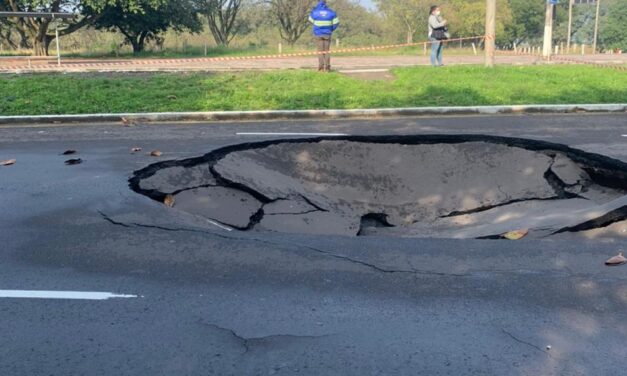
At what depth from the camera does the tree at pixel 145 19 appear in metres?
34.5

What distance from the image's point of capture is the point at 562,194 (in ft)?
25.2

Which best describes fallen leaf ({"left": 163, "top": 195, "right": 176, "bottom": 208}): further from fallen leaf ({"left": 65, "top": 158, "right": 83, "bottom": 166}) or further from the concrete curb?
the concrete curb

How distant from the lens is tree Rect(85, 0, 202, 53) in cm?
3453

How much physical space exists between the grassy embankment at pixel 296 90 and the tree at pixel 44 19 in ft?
53.9

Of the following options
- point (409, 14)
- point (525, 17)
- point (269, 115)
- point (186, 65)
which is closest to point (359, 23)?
point (409, 14)

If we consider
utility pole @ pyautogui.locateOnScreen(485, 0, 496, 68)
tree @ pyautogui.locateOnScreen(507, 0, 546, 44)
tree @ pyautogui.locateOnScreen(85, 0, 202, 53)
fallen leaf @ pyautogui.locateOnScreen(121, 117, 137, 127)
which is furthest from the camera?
tree @ pyautogui.locateOnScreen(507, 0, 546, 44)

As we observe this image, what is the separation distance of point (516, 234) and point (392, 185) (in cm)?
273

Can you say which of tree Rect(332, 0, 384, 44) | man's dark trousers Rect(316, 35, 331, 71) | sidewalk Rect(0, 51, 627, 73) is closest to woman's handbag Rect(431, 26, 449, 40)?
sidewalk Rect(0, 51, 627, 73)

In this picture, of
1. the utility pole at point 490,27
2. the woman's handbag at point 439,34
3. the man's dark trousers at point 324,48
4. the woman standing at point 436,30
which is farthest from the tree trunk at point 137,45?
the utility pole at point 490,27

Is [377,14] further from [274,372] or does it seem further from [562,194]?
[274,372]

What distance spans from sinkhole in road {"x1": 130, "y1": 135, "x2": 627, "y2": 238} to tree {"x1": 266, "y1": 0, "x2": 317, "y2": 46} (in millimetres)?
47206

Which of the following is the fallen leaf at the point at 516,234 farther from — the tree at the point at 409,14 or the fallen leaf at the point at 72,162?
the tree at the point at 409,14

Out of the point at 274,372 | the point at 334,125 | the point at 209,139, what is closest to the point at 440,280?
the point at 274,372

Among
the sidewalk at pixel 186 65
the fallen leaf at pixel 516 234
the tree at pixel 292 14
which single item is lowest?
the fallen leaf at pixel 516 234
